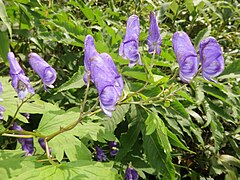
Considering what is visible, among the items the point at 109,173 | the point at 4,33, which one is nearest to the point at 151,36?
the point at 109,173

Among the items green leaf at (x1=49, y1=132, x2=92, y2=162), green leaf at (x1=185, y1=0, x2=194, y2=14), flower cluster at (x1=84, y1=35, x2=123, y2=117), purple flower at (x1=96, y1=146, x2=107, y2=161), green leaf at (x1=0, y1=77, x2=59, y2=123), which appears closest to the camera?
flower cluster at (x1=84, y1=35, x2=123, y2=117)

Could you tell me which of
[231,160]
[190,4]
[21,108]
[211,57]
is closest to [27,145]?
[21,108]

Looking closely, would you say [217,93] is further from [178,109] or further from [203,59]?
[203,59]

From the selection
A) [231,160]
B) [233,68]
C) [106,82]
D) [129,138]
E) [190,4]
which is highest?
[190,4]

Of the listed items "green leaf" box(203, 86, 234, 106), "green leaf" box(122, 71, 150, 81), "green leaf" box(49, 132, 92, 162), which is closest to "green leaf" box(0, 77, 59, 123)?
"green leaf" box(49, 132, 92, 162)

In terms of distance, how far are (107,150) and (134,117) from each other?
294 mm

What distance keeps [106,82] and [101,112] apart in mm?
593

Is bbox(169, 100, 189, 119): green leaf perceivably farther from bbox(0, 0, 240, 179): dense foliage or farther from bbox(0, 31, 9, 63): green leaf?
bbox(0, 31, 9, 63): green leaf

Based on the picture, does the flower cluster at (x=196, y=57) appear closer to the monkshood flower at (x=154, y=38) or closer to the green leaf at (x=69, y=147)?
the monkshood flower at (x=154, y=38)

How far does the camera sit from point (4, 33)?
1.57 m

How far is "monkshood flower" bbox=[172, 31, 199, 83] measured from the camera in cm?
113

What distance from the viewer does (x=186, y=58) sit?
1.13 meters

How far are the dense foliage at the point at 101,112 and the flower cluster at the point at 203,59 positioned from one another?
2.0 inches

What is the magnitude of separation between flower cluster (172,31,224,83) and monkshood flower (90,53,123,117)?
0.21 m
